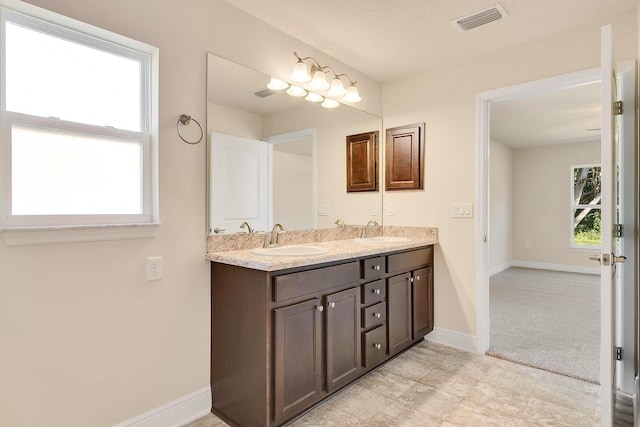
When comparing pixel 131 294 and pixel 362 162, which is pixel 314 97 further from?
pixel 131 294

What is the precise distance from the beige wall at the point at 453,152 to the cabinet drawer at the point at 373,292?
2.81 feet

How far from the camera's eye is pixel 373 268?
7.61 ft

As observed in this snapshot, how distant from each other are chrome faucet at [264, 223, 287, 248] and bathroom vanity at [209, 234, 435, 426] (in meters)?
0.33

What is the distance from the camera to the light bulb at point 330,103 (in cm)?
280

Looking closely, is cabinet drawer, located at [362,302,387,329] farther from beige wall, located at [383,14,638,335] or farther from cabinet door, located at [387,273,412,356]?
beige wall, located at [383,14,638,335]

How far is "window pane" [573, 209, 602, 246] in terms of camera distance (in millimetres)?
6254

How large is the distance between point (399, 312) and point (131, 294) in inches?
70.1

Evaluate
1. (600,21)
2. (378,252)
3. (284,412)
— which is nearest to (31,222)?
(284,412)

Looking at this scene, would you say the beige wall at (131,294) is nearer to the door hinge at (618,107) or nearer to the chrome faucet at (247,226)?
the chrome faucet at (247,226)

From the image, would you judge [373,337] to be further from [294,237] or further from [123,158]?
[123,158]

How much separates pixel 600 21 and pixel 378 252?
6.74 feet

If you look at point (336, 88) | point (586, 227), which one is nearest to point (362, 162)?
point (336, 88)

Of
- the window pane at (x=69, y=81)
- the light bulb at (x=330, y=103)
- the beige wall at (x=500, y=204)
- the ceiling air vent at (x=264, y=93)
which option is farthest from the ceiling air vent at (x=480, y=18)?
the beige wall at (x=500, y=204)

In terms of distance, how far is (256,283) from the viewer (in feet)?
5.65
